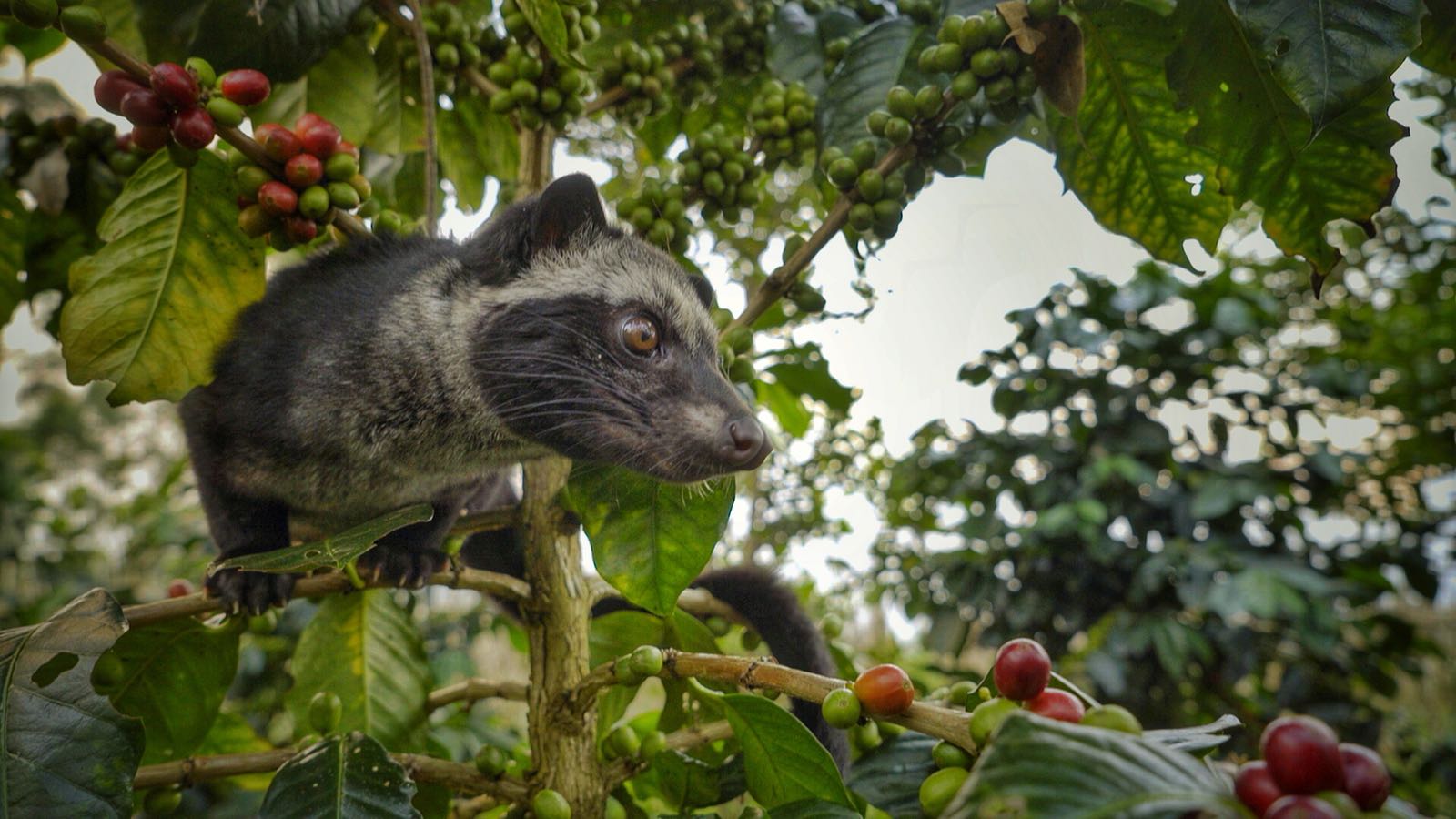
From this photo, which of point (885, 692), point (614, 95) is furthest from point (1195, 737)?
point (614, 95)

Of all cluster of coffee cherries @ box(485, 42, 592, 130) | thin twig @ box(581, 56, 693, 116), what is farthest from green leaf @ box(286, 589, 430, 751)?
thin twig @ box(581, 56, 693, 116)

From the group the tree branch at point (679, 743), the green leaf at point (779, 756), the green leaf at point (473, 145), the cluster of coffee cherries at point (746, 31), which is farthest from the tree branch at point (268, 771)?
the cluster of coffee cherries at point (746, 31)

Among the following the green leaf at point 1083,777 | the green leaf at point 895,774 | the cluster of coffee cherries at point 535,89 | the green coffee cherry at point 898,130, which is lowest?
the green leaf at point 895,774

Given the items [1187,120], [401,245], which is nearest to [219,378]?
[401,245]

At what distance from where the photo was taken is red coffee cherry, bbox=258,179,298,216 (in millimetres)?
1163

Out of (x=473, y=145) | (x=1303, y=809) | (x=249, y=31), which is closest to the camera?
(x=1303, y=809)

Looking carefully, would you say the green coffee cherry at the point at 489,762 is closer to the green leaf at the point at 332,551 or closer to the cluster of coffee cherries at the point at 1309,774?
the green leaf at the point at 332,551

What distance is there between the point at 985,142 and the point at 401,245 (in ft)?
3.21

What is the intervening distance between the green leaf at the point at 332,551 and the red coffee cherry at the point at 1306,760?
2.51ft

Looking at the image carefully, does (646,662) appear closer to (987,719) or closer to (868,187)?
(987,719)

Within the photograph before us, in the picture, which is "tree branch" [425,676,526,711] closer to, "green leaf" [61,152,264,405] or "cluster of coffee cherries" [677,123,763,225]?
"green leaf" [61,152,264,405]

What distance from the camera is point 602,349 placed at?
4.62ft

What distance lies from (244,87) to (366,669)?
0.84m

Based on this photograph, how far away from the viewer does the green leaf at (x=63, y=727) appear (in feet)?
2.69
